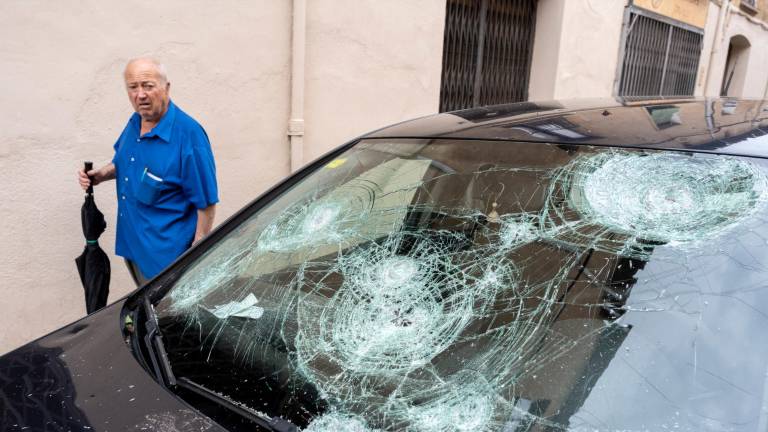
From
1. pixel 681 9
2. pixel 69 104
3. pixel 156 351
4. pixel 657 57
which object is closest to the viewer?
pixel 156 351

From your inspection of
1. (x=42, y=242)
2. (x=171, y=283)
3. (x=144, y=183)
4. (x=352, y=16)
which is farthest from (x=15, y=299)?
(x=352, y=16)

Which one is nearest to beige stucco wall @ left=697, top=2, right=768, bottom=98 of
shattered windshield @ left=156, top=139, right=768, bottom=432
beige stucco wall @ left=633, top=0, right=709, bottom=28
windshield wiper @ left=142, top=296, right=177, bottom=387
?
beige stucco wall @ left=633, top=0, right=709, bottom=28

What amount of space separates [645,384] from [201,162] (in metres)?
1.97

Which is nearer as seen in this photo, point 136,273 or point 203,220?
point 203,220

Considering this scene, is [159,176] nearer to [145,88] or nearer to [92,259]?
[145,88]

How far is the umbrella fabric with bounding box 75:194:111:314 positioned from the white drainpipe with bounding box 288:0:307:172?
1.59 m

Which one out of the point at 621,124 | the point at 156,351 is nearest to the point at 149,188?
the point at 156,351

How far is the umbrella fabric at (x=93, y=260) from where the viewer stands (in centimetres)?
267

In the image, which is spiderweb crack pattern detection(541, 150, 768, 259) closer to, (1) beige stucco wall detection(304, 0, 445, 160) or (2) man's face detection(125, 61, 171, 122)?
(2) man's face detection(125, 61, 171, 122)

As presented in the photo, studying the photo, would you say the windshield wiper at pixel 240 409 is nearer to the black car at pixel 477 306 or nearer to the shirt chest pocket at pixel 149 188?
the black car at pixel 477 306

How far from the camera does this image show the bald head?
2.49 metres

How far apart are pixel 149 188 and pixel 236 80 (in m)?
1.46

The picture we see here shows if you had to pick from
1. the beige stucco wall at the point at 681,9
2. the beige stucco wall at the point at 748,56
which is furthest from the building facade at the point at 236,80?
the beige stucco wall at the point at 748,56

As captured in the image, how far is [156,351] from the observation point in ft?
4.41
